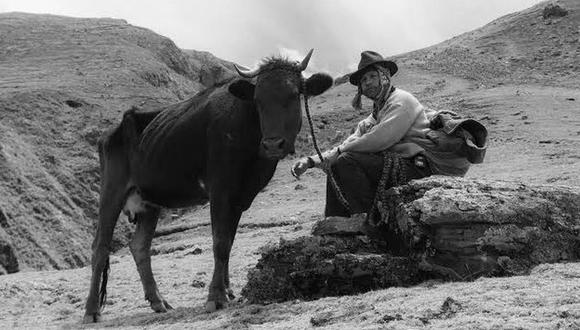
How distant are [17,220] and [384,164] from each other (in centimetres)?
1206

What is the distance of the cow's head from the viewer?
23.7 feet

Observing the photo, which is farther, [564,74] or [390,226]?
[564,74]

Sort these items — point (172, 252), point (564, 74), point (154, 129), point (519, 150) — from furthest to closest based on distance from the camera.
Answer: point (564, 74) < point (519, 150) < point (172, 252) < point (154, 129)

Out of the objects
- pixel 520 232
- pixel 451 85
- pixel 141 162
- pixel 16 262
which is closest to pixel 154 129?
pixel 141 162

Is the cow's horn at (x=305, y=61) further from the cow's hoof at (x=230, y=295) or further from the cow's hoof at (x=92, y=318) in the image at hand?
the cow's hoof at (x=92, y=318)

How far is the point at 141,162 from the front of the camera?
922 centimetres

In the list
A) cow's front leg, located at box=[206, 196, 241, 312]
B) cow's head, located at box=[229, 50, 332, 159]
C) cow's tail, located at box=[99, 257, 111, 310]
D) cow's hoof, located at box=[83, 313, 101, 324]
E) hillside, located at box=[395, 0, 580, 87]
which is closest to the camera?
cow's head, located at box=[229, 50, 332, 159]

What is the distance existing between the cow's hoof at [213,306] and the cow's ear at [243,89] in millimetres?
2027

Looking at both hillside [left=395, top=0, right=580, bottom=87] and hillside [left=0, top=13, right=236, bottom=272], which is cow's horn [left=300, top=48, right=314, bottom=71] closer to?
hillside [left=0, top=13, right=236, bottom=272]

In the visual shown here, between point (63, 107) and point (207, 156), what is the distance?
16794mm

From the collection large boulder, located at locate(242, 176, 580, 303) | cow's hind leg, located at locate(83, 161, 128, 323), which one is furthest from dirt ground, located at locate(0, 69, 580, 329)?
cow's hind leg, located at locate(83, 161, 128, 323)

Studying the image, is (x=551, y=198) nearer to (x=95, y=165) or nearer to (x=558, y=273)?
(x=558, y=273)

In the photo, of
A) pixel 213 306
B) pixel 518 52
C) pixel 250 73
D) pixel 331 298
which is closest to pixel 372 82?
pixel 250 73

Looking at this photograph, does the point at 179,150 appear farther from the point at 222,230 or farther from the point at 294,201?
the point at 294,201
